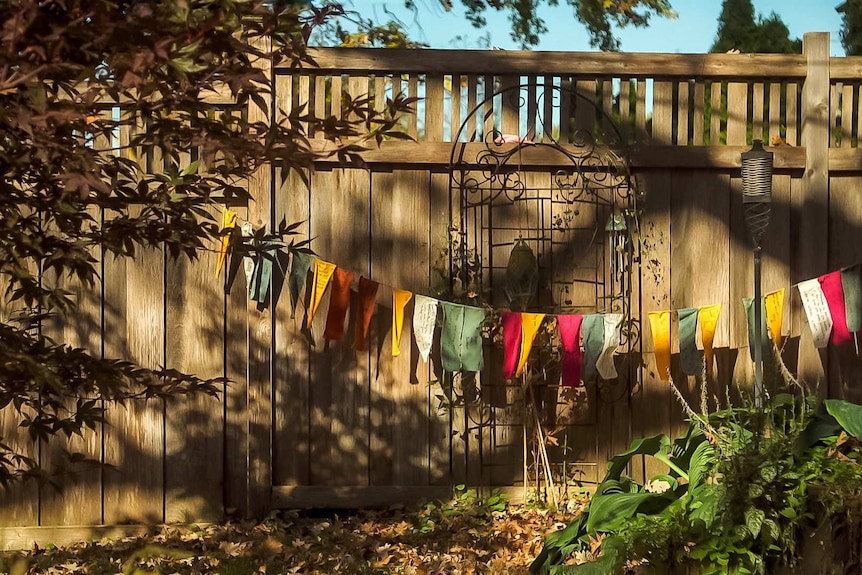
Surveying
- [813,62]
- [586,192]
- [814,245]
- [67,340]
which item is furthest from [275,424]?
[813,62]

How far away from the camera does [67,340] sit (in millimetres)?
5352

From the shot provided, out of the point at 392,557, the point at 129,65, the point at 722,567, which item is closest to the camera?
the point at 129,65

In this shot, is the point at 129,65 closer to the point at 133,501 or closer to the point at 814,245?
the point at 133,501

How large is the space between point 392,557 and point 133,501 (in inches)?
61.9

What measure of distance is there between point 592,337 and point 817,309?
1.23 metres

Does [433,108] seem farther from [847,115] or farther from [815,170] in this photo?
[847,115]

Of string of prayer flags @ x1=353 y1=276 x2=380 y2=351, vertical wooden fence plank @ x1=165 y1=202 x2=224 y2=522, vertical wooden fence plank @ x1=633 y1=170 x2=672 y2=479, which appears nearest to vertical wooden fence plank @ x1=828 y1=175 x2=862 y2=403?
vertical wooden fence plank @ x1=633 y1=170 x2=672 y2=479

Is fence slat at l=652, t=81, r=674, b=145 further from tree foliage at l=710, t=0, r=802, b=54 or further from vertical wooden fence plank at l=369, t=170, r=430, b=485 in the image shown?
tree foliage at l=710, t=0, r=802, b=54

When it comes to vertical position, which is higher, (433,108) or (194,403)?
(433,108)

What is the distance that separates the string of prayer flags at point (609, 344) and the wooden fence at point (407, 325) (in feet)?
1.07

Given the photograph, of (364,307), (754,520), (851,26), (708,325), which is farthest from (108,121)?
(851,26)

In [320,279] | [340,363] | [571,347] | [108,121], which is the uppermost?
[108,121]

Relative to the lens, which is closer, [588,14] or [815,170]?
[815,170]

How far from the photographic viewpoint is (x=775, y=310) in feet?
17.3
